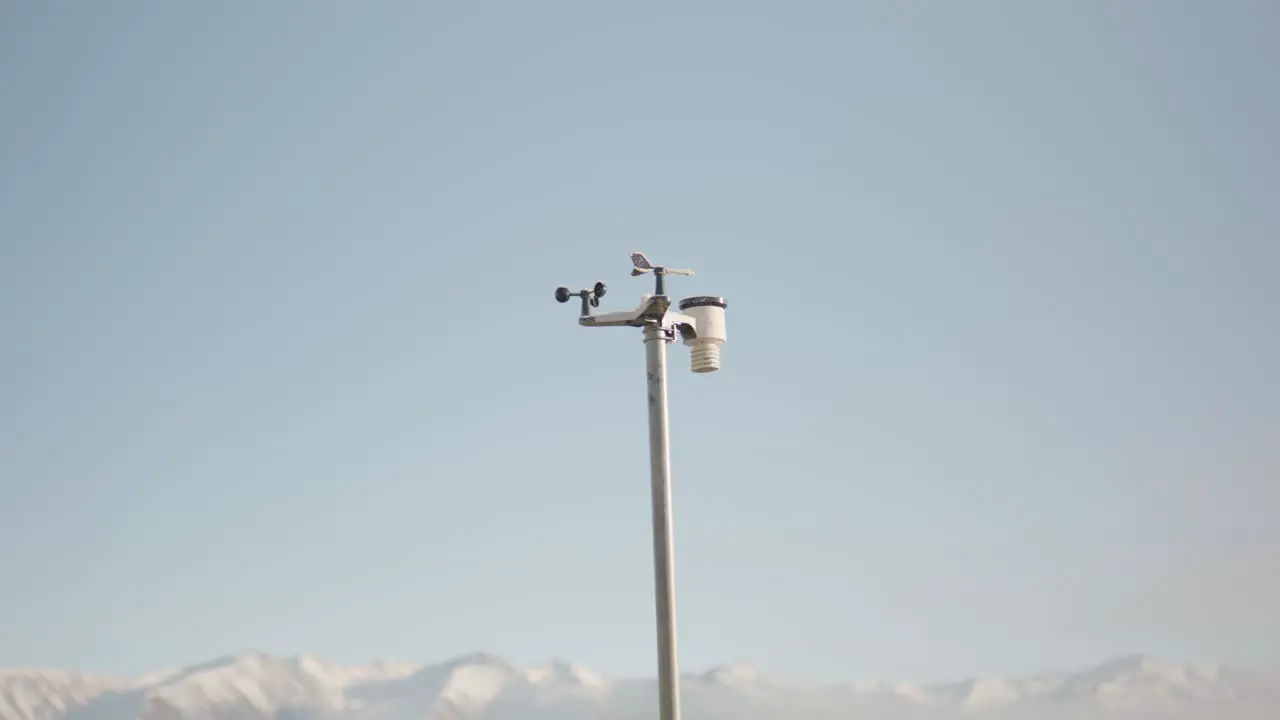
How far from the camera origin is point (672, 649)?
12.4 metres

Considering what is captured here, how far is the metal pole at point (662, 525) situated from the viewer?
12.4m

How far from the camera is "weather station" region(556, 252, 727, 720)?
12.4 m

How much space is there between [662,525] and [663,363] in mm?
1408

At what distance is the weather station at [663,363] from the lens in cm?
1239

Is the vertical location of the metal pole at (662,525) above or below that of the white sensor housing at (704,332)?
below

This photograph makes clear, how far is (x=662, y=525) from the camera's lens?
1261cm

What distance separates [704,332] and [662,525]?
177 centimetres

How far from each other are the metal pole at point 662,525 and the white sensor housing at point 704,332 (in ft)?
0.98

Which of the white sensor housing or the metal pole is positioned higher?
the white sensor housing

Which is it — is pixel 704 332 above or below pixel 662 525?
above

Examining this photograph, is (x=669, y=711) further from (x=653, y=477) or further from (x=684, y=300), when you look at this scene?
(x=684, y=300)

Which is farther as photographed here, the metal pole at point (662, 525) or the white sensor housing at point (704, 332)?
the white sensor housing at point (704, 332)

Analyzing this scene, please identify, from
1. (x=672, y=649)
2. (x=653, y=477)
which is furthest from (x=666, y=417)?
(x=672, y=649)

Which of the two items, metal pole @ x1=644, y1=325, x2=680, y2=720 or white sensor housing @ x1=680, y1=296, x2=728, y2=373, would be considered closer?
metal pole @ x1=644, y1=325, x2=680, y2=720
